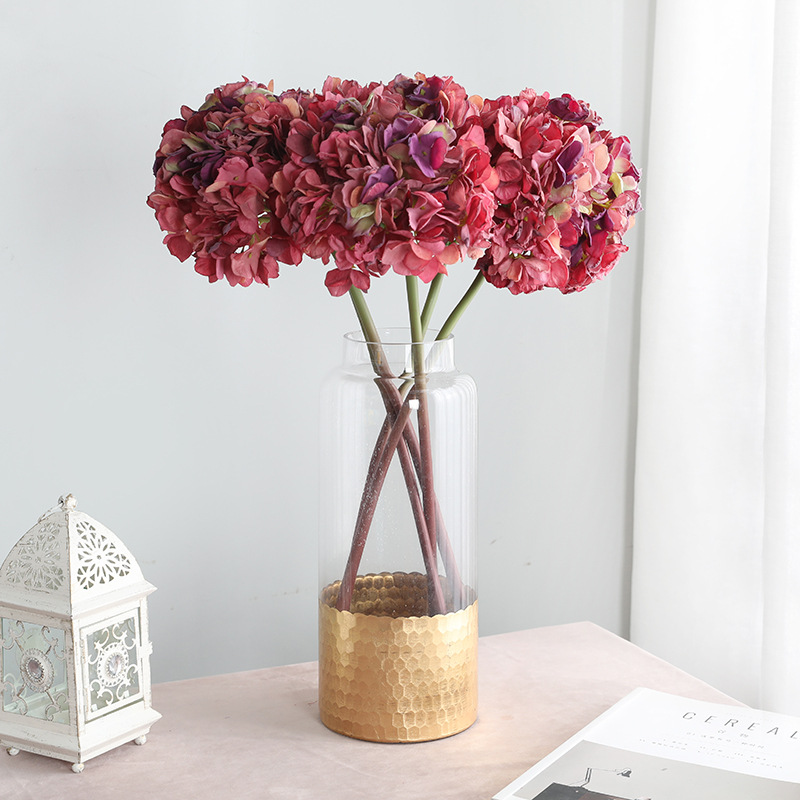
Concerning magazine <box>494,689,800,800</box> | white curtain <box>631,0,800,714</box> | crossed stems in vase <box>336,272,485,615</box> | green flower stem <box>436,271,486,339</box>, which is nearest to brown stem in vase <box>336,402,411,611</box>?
crossed stems in vase <box>336,272,485,615</box>

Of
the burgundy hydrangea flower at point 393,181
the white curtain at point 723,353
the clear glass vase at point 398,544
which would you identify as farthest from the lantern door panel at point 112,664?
the white curtain at point 723,353

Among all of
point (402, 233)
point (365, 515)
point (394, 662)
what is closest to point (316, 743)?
point (394, 662)

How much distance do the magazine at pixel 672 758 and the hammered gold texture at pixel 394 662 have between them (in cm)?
11

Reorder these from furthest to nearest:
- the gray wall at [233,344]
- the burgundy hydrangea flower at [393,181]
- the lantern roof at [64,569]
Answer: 1. the gray wall at [233,344]
2. the lantern roof at [64,569]
3. the burgundy hydrangea flower at [393,181]

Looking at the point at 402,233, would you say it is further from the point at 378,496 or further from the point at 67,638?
the point at 67,638

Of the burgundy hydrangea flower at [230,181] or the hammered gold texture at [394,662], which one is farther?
the hammered gold texture at [394,662]

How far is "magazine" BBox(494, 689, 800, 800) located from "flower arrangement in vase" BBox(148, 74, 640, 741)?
0.43ft

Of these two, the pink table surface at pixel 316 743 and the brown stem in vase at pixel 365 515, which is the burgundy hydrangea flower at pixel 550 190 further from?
the pink table surface at pixel 316 743

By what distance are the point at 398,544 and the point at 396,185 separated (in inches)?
13.1

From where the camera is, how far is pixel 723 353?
117 centimetres

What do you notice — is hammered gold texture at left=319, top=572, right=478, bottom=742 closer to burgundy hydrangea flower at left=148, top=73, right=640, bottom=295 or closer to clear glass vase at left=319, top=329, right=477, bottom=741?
clear glass vase at left=319, top=329, right=477, bottom=741

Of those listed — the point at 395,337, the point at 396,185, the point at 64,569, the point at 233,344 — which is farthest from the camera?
the point at 233,344

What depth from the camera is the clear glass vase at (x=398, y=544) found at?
33.2 inches

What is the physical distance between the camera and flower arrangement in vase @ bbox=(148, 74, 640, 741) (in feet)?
2.28
